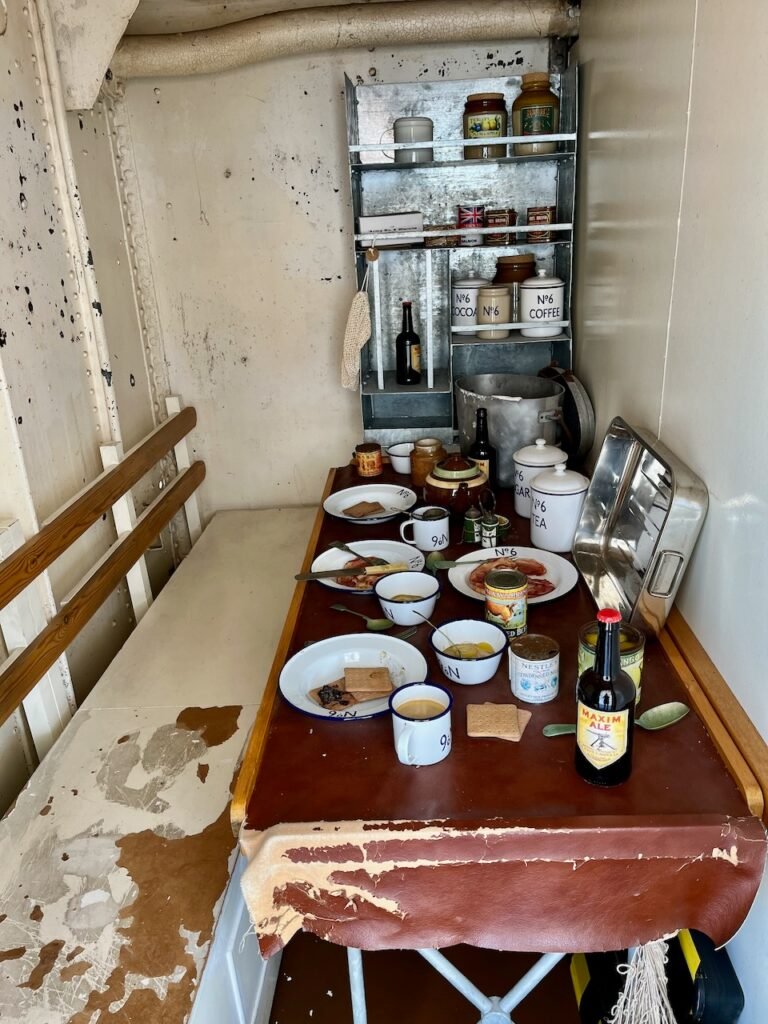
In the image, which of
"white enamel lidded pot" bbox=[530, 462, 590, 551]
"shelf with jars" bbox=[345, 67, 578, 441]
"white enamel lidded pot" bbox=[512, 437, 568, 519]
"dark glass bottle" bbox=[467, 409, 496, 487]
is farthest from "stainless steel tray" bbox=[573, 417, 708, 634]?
"shelf with jars" bbox=[345, 67, 578, 441]

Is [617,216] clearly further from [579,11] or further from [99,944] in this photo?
[99,944]

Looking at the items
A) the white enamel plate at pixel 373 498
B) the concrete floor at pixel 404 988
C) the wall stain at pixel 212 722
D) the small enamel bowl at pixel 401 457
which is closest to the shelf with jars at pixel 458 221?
the small enamel bowl at pixel 401 457

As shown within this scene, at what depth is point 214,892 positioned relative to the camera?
1.34 meters

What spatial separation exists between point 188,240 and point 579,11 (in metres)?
1.48

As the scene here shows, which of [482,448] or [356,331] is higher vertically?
[356,331]

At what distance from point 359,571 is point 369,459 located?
710mm

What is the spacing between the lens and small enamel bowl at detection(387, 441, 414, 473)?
2.30 meters

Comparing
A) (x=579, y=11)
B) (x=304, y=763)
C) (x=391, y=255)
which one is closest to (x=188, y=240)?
(x=391, y=255)

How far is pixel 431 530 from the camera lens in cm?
174

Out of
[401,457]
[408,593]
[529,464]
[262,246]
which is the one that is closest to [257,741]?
[408,593]

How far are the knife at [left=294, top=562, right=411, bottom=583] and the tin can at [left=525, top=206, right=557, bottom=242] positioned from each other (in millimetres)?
1254

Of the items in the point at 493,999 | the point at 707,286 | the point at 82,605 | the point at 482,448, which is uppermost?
the point at 707,286

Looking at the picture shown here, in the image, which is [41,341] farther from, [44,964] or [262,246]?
[44,964]

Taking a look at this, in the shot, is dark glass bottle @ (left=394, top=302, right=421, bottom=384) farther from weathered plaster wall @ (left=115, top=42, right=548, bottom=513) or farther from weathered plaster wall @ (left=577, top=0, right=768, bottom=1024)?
weathered plaster wall @ (left=577, top=0, right=768, bottom=1024)
